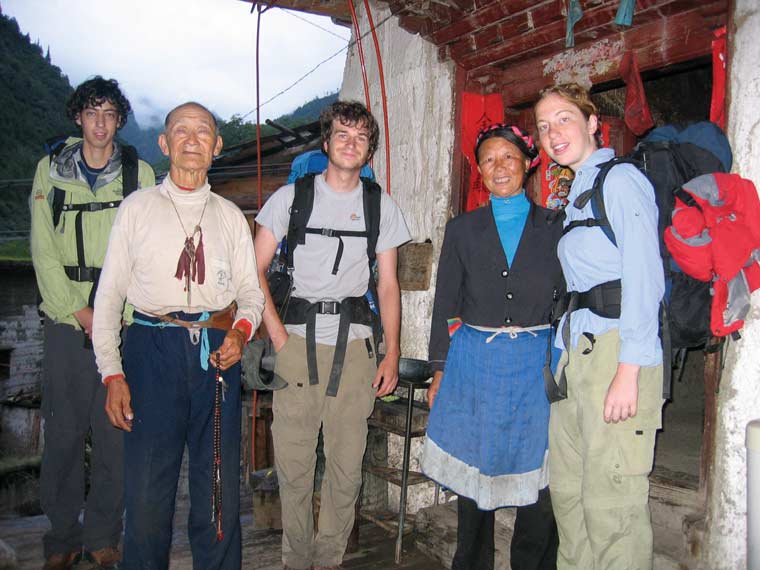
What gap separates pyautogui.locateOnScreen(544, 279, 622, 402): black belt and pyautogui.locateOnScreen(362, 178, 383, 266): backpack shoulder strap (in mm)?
1121

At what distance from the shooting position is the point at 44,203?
3053mm

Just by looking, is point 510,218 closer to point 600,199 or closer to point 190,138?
point 600,199

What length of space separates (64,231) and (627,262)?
272 centimetres

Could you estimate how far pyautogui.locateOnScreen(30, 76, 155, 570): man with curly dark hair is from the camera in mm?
3041

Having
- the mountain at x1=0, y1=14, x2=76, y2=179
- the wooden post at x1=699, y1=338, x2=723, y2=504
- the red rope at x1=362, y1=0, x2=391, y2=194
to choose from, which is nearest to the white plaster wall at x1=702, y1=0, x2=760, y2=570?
the wooden post at x1=699, y1=338, x2=723, y2=504

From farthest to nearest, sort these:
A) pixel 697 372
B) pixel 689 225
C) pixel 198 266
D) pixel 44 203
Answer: pixel 697 372 → pixel 44 203 → pixel 198 266 → pixel 689 225

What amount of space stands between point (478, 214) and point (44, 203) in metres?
2.25

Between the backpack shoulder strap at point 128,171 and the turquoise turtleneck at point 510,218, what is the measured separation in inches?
77.0

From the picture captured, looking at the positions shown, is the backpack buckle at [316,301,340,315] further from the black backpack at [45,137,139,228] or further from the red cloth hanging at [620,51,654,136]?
the red cloth hanging at [620,51,654,136]

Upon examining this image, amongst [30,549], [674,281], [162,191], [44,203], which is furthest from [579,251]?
[30,549]

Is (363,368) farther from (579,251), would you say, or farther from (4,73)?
(4,73)

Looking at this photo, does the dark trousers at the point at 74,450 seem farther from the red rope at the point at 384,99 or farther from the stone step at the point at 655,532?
the red rope at the point at 384,99

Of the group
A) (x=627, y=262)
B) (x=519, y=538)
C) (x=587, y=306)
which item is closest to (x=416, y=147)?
(x=587, y=306)

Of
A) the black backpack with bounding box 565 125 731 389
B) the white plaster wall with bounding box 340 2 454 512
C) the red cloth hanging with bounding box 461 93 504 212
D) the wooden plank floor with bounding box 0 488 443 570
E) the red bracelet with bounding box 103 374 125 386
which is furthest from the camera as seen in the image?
the white plaster wall with bounding box 340 2 454 512
